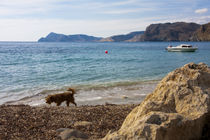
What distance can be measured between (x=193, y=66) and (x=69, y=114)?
4027 mm

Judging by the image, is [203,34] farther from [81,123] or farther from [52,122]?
[52,122]

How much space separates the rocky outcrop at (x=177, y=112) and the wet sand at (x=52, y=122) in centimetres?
211

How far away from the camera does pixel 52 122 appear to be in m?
Result: 6.09

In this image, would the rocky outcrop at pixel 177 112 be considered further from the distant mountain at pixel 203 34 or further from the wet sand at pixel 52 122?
the distant mountain at pixel 203 34

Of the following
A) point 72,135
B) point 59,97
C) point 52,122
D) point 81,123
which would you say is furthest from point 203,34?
point 72,135

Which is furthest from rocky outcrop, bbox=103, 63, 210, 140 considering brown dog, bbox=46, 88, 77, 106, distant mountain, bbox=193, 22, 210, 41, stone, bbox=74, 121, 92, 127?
distant mountain, bbox=193, 22, 210, 41

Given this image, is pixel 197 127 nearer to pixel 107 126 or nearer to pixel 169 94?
pixel 169 94

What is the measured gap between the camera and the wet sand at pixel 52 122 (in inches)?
208

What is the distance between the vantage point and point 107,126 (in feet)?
19.3

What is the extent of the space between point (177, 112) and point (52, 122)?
3.77 meters

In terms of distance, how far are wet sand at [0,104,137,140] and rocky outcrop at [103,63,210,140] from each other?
2.11 meters

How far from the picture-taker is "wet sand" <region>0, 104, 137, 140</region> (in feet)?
17.3

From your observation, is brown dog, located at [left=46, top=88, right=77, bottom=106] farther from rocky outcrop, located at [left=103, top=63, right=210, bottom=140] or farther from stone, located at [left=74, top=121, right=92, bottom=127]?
rocky outcrop, located at [left=103, top=63, right=210, bottom=140]

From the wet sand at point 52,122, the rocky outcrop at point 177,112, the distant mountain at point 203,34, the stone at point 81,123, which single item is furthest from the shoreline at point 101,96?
the distant mountain at point 203,34
